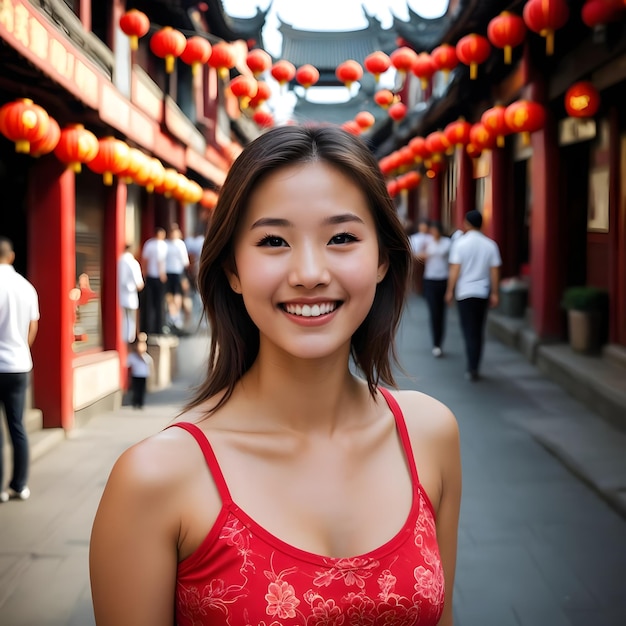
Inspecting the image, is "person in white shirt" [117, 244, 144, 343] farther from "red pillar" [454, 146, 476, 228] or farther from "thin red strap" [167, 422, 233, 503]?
"red pillar" [454, 146, 476, 228]

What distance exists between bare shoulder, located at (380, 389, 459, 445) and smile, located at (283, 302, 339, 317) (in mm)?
418

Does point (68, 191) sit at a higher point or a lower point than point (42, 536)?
higher

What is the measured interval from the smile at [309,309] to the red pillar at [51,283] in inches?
263

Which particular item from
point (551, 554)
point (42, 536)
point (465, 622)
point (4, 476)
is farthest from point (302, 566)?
point (4, 476)

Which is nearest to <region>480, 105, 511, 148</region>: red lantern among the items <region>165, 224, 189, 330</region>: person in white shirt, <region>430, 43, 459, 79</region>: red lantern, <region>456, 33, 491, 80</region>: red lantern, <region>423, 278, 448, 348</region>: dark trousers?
<region>456, 33, 491, 80</region>: red lantern

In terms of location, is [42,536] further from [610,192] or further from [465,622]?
[610,192]

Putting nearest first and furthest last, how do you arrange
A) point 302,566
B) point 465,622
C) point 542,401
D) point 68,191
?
point 302,566, point 465,622, point 68,191, point 542,401

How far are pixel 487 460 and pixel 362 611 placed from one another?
5.22m

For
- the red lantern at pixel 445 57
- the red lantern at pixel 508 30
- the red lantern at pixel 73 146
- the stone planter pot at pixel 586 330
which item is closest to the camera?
the red lantern at pixel 73 146

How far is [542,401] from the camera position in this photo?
8.51m

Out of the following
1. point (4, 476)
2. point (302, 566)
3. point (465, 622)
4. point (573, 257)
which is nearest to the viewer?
point (302, 566)

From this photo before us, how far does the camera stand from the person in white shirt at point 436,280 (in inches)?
442

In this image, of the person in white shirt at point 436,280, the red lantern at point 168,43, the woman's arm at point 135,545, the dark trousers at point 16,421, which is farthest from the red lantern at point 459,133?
the woman's arm at point 135,545

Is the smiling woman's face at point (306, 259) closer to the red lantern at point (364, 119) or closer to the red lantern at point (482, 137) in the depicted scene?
the red lantern at point (482, 137)
